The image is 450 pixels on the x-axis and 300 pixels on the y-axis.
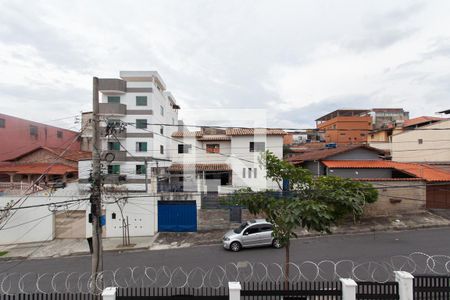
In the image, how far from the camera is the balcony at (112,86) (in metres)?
24.5

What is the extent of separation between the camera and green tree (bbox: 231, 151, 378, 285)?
561 cm

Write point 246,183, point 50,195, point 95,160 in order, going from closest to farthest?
point 95,160 < point 50,195 < point 246,183

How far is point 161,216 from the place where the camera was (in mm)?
15367

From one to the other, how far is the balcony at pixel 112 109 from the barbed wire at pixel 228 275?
1703 centimetres

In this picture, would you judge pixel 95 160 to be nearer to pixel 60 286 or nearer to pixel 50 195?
pixel 60 286

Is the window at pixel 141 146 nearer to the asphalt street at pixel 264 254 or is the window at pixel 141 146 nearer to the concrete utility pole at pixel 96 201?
the asphalt street at pixel 264 254

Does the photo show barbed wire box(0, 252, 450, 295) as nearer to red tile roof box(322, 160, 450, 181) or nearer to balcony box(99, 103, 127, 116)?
red tile roof box(322, 160, 450, 181)

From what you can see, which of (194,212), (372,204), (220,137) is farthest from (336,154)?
(194,212)

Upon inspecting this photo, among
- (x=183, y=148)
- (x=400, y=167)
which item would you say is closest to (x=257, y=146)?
(x=183, y=148)

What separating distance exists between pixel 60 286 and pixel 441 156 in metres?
32.9

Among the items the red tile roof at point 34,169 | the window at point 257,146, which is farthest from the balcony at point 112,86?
the window at point 257,146

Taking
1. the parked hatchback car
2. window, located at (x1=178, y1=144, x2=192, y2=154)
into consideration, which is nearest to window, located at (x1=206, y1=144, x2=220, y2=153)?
window, located at (x1=178, y1=144, x2=192, y2=154)

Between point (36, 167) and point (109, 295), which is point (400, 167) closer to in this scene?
point (109, 295)

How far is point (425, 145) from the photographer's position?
26.4 metres
